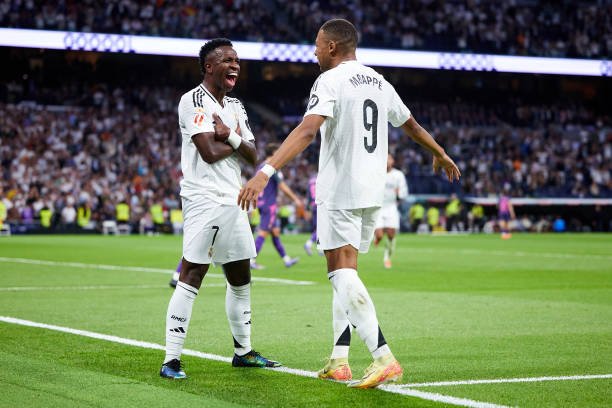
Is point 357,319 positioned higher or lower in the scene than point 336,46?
lower

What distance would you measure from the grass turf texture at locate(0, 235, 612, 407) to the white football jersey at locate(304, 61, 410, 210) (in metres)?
1.35

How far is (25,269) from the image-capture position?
19.3 metres

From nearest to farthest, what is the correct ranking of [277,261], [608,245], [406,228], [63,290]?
[63,290], [277,261], [608,245], [406,228]

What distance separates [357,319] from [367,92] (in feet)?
5.21

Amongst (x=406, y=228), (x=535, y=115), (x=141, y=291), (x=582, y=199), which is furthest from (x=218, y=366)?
(x=535, y=115)

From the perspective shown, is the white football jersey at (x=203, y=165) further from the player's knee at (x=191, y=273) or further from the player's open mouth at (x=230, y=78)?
the player's knee at (x=191, y=273)

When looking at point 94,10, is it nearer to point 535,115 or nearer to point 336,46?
point 535,115

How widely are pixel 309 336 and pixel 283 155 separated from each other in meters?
3.57

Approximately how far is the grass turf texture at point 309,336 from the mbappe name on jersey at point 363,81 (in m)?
2.11

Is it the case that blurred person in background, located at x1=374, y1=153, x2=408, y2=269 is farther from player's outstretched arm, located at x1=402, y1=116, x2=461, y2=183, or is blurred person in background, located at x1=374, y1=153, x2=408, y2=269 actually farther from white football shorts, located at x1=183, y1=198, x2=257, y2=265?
white football shorts, located at x1=183, y1=198, x2=257, y2=265

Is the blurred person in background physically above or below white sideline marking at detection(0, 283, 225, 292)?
above

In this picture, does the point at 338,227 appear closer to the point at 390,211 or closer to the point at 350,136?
the point at 350,136

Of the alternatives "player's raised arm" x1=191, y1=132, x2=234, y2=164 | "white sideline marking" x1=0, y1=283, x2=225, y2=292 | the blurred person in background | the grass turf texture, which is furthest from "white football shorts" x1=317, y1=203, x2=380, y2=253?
the blurred person in background

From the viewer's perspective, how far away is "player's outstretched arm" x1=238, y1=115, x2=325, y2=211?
619cm
